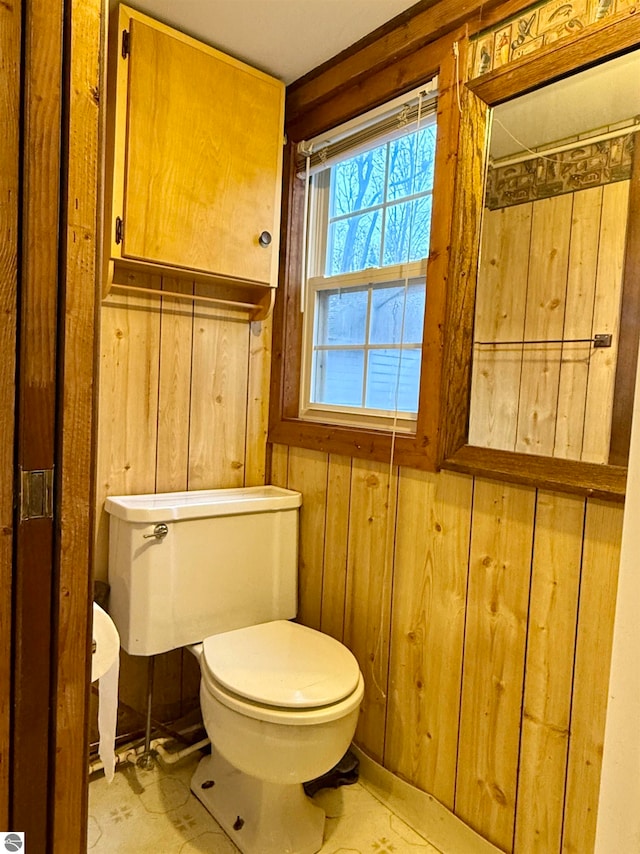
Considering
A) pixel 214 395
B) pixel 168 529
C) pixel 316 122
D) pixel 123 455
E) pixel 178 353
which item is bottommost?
pixel 168 529

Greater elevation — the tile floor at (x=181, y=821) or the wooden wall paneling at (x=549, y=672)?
the wooden wall paneling at (x=549, y=672)

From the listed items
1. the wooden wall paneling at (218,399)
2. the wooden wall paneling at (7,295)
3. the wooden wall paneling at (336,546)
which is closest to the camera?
the wooden wall paneling at (7,295)

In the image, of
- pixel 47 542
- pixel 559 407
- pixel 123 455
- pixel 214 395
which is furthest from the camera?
pixel 214 395

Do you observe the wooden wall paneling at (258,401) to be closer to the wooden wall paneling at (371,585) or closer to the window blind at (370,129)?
the wooden wall paneling at (371,585)

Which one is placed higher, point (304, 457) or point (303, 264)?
point (303, 264)

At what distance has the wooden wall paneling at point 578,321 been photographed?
4.09 feet

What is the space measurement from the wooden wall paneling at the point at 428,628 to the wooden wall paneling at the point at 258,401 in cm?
66

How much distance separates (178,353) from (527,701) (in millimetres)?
1424

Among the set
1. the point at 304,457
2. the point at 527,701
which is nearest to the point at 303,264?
the point at 304,457

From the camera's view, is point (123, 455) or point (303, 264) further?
point (303, 264)

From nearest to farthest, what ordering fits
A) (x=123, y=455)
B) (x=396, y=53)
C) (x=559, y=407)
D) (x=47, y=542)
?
1. (x=47, y=542)
2. (x=559, y=407)
3. (x=396, y=53)
4. (x=123, y=455)

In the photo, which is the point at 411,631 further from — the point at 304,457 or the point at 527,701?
the point at 304,457

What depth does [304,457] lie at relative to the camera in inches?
76.8

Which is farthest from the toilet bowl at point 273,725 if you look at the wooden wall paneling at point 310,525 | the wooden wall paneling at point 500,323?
the wooden wall paneling at point 500,323
